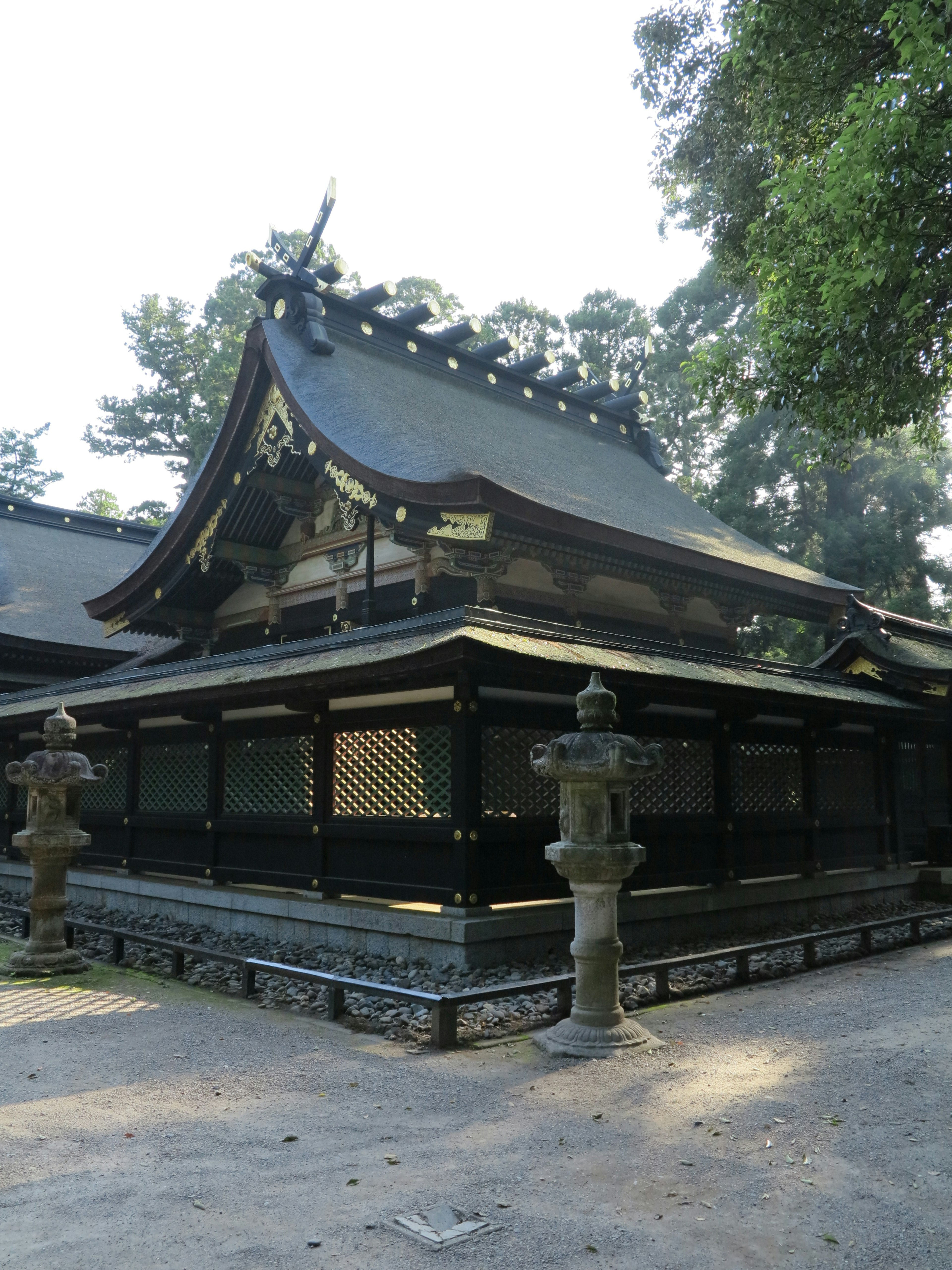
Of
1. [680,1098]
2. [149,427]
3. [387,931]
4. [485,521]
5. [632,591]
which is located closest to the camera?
[680,1098]

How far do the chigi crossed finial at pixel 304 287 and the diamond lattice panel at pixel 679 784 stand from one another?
840cm

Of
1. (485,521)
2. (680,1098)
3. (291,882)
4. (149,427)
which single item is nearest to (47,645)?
(291,882)

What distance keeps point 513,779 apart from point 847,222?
5.64 m

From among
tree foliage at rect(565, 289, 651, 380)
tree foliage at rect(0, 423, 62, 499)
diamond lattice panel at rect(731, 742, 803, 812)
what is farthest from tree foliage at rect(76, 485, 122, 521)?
diamond lattice panel at rect(731, 742, 803, 812)

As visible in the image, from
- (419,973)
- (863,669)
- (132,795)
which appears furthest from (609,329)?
(419,973)

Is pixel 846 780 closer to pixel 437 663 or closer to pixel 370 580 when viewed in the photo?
pixel 370 580

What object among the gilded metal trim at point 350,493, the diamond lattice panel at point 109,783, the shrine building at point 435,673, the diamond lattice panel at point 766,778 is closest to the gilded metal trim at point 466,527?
the shrine building at point 435,673

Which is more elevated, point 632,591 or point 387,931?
point 632,591

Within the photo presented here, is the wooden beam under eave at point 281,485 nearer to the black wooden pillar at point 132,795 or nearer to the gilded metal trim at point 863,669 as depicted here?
the black wooden pillar at point 132,795

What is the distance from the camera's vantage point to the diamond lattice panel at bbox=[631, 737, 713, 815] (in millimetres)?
10711

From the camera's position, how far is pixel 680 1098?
222 inches

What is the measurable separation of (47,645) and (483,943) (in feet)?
48.7

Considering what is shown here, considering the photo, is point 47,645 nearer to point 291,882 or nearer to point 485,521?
point 291,882

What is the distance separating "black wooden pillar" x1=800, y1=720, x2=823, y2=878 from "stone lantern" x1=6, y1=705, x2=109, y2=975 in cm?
881
